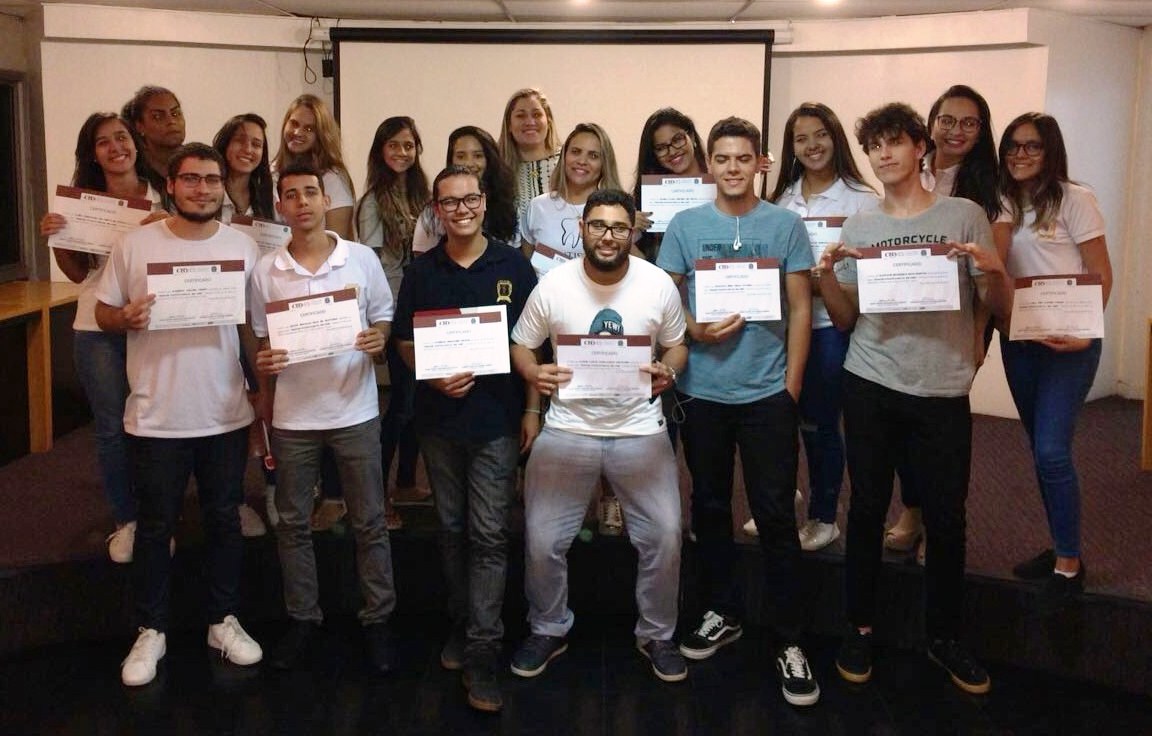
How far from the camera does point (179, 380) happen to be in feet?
9.00

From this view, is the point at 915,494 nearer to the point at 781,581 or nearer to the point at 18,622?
the point at 781,581

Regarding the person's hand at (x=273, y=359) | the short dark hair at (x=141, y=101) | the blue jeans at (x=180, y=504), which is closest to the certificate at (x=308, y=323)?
the person's hand at (x=273, y=359)

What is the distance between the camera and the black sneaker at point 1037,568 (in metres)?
3.09

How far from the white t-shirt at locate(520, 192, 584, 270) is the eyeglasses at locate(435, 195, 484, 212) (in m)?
0.51

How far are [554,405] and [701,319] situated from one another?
0.50 m

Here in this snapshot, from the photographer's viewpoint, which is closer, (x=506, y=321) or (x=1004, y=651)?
(x=506, y=321)

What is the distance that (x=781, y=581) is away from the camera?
2861 millimetres

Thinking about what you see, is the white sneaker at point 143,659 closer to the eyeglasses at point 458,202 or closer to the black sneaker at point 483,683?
the black sneaker at point 483,683

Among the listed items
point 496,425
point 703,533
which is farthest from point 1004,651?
point 496,425

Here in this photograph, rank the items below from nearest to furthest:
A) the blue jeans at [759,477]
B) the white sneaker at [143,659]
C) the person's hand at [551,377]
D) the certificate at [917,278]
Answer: the certificate at [917,278], the person's hand at [551,377], the blue jeans at [759,477], the white sneaker at [143,659]

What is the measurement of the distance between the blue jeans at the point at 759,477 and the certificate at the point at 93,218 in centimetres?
184

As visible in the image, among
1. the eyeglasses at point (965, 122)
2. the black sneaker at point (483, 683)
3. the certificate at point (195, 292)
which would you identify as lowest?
the black sneaker at point (483, 683)

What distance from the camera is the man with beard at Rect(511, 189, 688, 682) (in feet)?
8.91

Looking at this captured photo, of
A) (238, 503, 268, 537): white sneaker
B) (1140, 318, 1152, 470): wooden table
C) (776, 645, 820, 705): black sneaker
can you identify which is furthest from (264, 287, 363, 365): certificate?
(1140, 318, 1152, 470): wooden table
